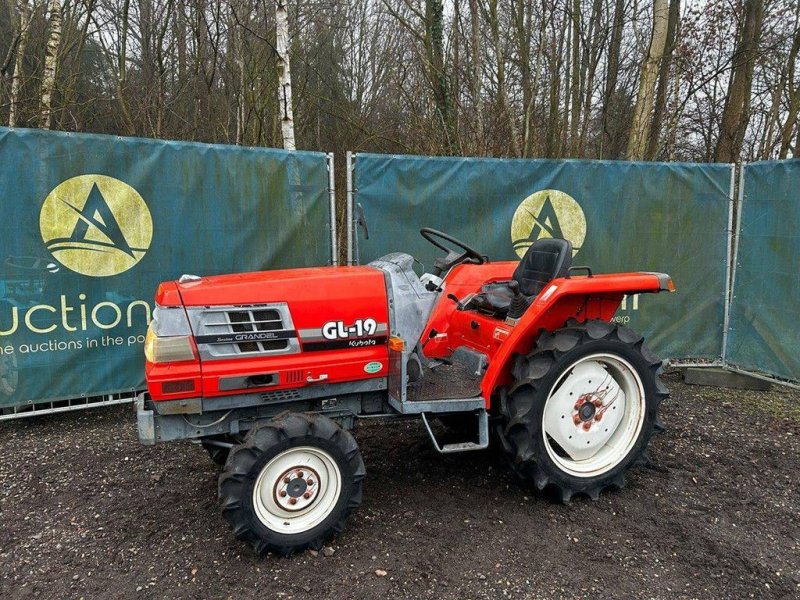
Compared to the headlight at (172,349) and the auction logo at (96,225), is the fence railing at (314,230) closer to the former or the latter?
the auction logo at (96,225)

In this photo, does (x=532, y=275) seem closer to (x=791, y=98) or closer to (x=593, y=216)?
(x=593, y=216)

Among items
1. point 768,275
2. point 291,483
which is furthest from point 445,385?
point 768,275

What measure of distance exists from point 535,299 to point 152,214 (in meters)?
2.97

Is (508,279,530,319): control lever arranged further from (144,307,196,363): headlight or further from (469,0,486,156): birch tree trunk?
(469,0,486,156): birch tree trunk

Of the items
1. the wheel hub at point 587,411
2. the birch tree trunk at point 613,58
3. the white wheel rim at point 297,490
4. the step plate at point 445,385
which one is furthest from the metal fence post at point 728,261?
the birch tree trunk at point 613,58

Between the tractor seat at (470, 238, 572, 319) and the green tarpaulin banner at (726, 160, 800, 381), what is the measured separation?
2885 millimetres

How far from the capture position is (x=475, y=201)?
524cm

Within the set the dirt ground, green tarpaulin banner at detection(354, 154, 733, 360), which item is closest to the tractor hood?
the dirt ground

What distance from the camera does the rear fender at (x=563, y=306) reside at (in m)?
3.09

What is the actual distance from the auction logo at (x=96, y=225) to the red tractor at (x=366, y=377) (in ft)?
5.64

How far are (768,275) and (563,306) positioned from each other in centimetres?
317

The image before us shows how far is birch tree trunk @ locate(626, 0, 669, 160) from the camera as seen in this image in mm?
7859

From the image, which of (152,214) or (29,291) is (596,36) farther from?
(29,291)

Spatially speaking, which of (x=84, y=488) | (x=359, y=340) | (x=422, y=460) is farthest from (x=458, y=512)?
(x=84, y=488)
